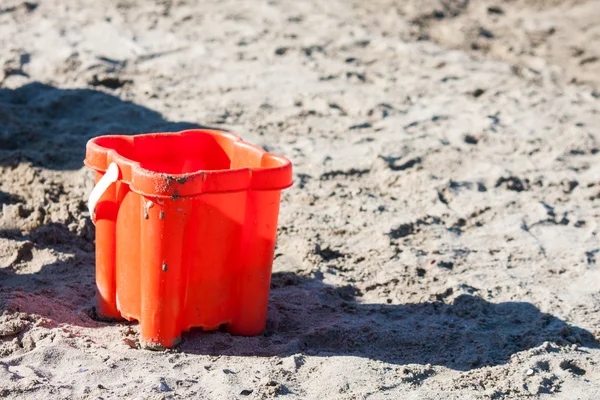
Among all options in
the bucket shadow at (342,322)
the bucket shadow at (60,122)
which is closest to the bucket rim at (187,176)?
the bucket shadow at (342,322)

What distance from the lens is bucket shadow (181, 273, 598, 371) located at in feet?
10.4

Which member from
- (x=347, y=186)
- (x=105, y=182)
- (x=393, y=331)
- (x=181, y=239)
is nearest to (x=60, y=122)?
(x=347, y=186)

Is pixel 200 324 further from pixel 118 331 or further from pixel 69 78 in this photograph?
pixel 69 78

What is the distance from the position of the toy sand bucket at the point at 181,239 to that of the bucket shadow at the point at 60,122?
5.25 ft

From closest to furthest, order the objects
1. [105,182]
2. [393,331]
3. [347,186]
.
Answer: [105,182] < [393,331] < [347,186]

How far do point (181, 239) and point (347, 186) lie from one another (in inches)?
72.6

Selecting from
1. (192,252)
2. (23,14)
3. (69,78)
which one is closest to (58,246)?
(192,252)

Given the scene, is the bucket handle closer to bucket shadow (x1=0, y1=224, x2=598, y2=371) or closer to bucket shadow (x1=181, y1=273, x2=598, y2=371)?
bucket shadow (x1=0, y1=224, x2=598, y2=371)

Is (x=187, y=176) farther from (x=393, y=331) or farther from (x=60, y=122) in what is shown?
(x=60, y=122)

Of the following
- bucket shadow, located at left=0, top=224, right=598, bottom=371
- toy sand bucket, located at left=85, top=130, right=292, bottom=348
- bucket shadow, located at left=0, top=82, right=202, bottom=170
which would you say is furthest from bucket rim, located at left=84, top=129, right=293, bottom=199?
bucket shadow, located at left=0, top=82, right=202, bottom=170

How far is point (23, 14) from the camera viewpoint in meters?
6.69

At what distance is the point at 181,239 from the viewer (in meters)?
2.95

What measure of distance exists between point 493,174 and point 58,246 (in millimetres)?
2393

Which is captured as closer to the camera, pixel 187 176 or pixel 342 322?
pixel 187 176
